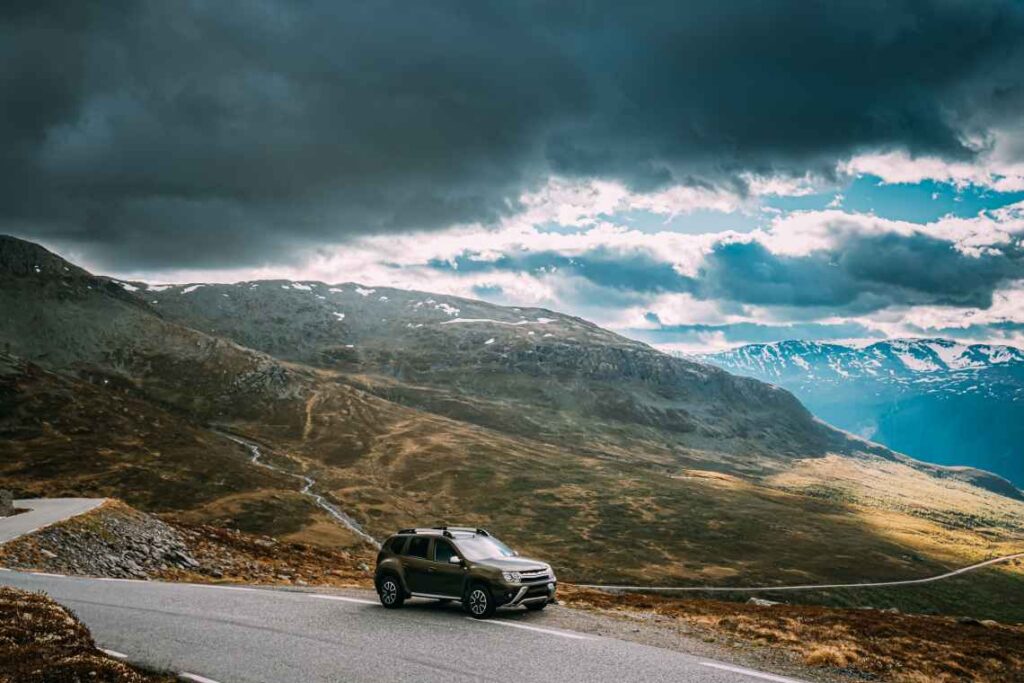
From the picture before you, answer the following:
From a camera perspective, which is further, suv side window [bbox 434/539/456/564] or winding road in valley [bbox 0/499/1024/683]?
suv side window [bbox 434/539/456/564]

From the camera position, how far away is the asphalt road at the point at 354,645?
568 inches

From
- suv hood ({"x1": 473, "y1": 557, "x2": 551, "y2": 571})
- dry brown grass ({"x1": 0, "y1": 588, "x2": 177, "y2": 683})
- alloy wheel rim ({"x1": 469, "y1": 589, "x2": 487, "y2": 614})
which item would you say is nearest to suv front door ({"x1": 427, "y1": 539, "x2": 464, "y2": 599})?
alloy wheel rim ({"x1": 469, "y1": 589, "x2": 487, "y2": 614})

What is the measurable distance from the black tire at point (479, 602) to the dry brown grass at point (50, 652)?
30.6ft

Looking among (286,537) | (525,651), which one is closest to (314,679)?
(525,651)

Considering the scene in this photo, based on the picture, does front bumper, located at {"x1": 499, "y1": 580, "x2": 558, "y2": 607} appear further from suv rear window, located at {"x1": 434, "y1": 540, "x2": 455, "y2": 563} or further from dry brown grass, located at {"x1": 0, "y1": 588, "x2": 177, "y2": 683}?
dry brown grass, located at {"x1": 0, "y1": 588, "x2": 177, "y2": 683}

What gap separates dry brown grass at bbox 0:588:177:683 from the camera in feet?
39.6

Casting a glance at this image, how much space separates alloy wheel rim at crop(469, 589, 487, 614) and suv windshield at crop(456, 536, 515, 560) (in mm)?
1166

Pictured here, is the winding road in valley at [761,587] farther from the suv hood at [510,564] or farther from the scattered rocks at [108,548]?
the suv hood at [510,564]

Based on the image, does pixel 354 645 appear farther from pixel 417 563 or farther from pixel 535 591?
pixel 535 591

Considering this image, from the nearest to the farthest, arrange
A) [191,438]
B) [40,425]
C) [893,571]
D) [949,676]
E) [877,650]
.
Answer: [949,676]
[877,650]
[893,571]
[40,425]
[191,438]

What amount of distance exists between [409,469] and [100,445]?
227 ft

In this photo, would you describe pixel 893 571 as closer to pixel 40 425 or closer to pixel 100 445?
pixel 100 445

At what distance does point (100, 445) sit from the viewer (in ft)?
427

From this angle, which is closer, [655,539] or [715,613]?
[715,613]
